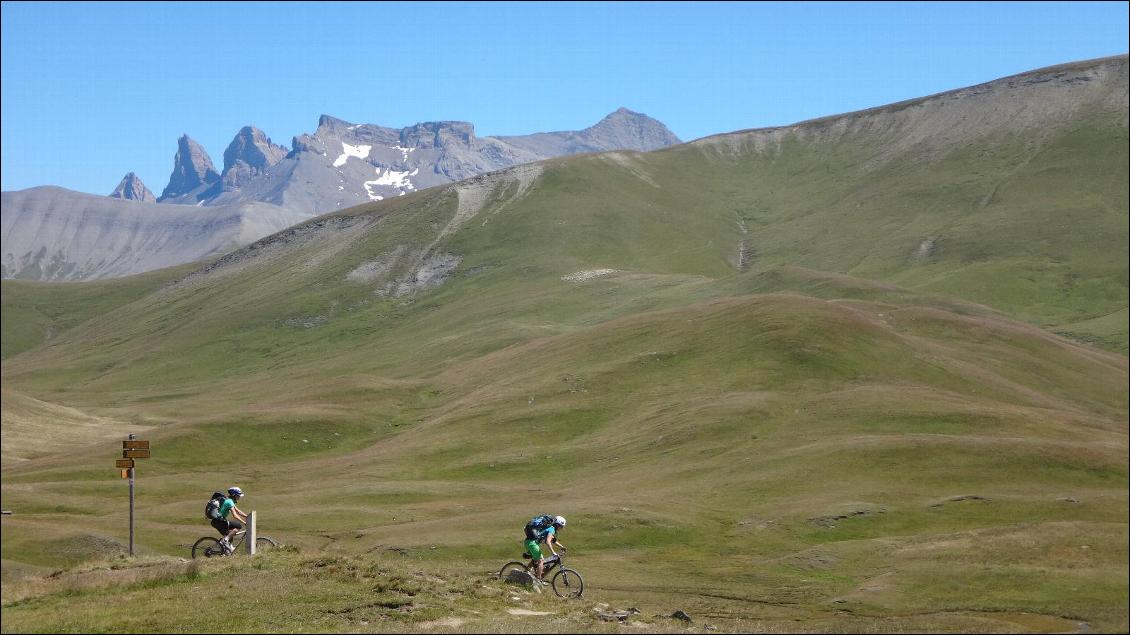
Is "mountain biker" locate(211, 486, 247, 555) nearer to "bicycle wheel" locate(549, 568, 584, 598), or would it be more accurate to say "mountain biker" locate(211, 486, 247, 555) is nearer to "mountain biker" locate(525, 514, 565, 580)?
"mountain biker" locate(525, 514, 565, 580)

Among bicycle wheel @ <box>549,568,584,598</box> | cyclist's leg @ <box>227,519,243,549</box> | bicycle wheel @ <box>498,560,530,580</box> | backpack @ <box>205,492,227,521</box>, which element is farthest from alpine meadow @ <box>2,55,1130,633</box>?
backpack @ <box>205,492,227,521</box>

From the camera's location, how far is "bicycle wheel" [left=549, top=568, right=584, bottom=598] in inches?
1649

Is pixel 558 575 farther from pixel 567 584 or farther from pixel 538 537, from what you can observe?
pixel 538 537

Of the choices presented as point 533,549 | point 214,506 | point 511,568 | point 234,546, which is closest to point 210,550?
point 234,546

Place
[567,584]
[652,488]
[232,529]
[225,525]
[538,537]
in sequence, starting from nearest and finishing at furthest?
[538,537] → [567,584] → [225,525] → [232,529] → [652,488]

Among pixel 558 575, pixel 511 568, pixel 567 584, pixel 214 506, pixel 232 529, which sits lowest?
pixel 567 584

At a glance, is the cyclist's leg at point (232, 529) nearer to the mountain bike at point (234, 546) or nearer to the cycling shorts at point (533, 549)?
the mountain bike at point (234, 546)

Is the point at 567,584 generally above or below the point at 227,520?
below

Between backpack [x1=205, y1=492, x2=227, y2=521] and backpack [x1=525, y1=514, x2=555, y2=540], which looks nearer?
backpack [x1=525, y1=514, x2=555, y2=540]

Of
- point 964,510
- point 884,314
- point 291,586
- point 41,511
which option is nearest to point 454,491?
point 41,511

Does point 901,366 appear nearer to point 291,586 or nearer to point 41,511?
point 41,511

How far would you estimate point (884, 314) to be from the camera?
162 m

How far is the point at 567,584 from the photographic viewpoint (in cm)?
4197

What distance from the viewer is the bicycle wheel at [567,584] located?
137 feet
